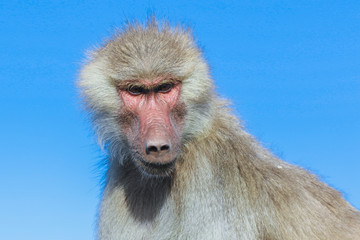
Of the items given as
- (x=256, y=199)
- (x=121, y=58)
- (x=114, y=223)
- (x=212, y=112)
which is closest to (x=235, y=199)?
(x=256, y=199)

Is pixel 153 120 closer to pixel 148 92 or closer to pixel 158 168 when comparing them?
pixel 148 92

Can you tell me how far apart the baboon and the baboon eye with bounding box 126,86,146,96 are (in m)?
0.02

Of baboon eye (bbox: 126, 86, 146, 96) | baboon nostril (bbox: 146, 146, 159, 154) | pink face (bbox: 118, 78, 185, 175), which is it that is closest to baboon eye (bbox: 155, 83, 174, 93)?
pink face (bbox: 118, 78, 185, 175)

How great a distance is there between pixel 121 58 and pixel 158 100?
2.98ft

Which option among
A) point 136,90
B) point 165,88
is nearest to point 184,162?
point 165,88

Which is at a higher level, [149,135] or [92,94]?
[92,94]

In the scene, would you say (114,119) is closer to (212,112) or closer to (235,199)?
(212,112)

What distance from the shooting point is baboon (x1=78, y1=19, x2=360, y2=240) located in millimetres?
8289

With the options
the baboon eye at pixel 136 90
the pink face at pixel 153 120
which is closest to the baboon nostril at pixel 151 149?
the pink face at pixel 153 120

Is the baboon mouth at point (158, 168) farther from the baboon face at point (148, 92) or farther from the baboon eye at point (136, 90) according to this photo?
the baboon eye at point (136, 90)

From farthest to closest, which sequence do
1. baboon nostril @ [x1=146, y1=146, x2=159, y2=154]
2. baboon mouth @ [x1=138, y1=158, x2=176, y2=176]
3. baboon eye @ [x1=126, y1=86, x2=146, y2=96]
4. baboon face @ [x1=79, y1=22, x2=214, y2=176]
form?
baboon eye @ [x1=126, y1=86, x2=146, y2=96], baboon face @ [x1=79, y1=22, x2=214, y2=176], baboon mouth @ [x1=138, y1=158, x2=176, y2=176], baboon nostril @ [x1=146, y1=146, x2=159, y2=154]

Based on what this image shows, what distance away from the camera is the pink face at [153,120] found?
8.11 meters

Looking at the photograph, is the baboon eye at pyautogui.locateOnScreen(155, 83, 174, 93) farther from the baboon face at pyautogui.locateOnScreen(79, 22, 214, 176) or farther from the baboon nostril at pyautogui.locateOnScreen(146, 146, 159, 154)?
the baboon nostril at pyautogui.locateOnScreen(146, 146, 159, 154)

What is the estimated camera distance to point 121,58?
8.84m
